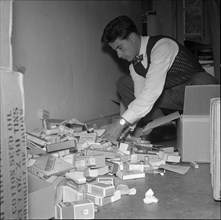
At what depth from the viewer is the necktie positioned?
2.16 metres

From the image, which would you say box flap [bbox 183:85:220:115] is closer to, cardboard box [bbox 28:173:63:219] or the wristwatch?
the wristwatch

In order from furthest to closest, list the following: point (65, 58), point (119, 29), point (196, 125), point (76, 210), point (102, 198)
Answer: point (65, 58)
point (119, 29)
point (196, 125)
point (102, 198)
point (76, 210)

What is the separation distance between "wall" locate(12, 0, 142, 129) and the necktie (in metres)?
0.45

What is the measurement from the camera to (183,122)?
1.63 meters

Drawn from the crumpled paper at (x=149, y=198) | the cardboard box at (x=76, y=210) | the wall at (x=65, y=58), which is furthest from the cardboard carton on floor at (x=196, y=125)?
the wall at (x=65, y=58)

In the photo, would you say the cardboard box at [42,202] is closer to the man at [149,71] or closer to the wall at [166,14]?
the man at [149,71]

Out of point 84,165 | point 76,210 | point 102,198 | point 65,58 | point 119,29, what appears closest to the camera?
point 76,210

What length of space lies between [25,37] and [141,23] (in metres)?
2.14

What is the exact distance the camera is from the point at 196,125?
63.8 inches

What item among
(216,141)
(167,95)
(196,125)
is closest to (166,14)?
(167,95)

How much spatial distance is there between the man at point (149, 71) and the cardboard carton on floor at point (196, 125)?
0.87ft

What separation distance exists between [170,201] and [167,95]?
50.4 inches

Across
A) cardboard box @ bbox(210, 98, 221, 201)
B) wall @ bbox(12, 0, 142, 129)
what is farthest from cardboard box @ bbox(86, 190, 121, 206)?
wall @ bbox(12, 0, 142, 129)

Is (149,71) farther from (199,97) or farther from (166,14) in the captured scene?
(166,14)
